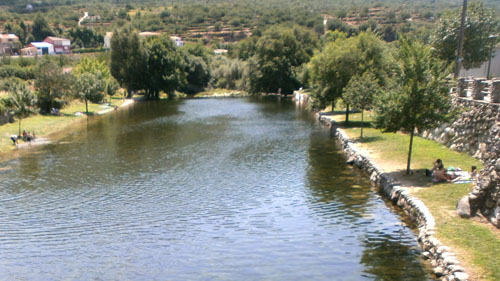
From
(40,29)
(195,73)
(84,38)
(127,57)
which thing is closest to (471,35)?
(127,57)

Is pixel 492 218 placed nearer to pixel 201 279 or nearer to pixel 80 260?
pixel 201 279

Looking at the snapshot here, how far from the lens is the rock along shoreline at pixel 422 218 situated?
13102 millimetres

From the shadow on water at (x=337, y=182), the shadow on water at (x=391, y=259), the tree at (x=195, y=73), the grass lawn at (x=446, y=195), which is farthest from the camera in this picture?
the tree at (x=195, y=73)

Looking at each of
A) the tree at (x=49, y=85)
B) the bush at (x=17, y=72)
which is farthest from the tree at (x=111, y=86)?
the tree at (x=49, y=85)

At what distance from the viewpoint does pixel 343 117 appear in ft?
157

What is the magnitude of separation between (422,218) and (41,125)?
1652 inches

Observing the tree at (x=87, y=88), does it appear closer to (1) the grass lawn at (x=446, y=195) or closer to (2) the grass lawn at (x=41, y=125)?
(2) the grass lawn at (x=41, y=125)

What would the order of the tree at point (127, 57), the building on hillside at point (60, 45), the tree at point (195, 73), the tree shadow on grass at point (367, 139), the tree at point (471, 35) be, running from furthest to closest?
the building on hillside at point (60, 45), the tree at point (195, 73), the tree at point (127, 57), the tree at point (471, 35), the tree shadow on grass at point (367, 139)

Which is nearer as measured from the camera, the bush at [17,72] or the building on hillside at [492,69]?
the building on hillside at [492,69]

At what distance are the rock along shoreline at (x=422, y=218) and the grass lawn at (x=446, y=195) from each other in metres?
0.26

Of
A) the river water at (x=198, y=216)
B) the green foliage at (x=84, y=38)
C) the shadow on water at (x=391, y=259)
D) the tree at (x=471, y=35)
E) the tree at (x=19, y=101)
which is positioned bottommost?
the river water at (x=198, y=216)

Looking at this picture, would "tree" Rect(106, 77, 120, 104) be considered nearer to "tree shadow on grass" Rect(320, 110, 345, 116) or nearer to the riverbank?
the riverbank

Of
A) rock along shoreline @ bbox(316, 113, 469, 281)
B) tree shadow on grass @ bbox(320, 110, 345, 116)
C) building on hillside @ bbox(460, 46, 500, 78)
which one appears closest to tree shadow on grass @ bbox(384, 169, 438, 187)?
rock along shoreline @ bbox(316, 113, 469, 281)

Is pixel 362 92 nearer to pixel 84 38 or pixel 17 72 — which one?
pixel 17 72
